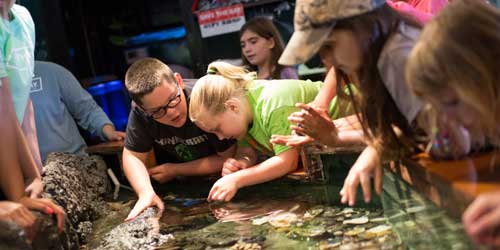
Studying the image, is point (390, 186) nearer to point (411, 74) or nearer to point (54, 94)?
point (411, 74)

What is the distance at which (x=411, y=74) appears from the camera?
153 centimetres

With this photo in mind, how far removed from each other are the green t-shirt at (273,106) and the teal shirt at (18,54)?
1.25 m

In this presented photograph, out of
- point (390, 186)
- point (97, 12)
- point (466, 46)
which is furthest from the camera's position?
point (97, 12)

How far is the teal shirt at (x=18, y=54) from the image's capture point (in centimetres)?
266

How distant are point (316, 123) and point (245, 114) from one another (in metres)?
0.99

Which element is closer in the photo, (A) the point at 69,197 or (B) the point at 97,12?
(A) the point at 69,197

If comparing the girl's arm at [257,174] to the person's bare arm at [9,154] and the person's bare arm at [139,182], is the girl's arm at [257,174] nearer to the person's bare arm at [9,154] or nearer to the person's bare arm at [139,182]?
the person's bare arm at [139,182]

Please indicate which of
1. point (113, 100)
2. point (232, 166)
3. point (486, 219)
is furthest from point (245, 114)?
point (113, 100)

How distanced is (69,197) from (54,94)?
5.16 feet

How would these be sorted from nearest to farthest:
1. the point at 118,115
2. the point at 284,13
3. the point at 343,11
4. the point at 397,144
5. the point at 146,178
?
the point at 343,11
the point at 397,144
the point at 146,178
the point at 284,13
the point at 118,115

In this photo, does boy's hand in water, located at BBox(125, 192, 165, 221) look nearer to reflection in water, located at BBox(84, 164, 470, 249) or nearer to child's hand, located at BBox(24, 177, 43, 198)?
reflection in water, located at BBox(84, 164, 470, 249)

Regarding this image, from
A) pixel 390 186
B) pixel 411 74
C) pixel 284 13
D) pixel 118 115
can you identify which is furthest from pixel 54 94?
Result: pixel 411 74

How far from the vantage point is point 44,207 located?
2.51 meters

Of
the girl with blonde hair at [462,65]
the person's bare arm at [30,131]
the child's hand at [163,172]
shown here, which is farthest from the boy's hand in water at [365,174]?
the child's hand at [163,172]
